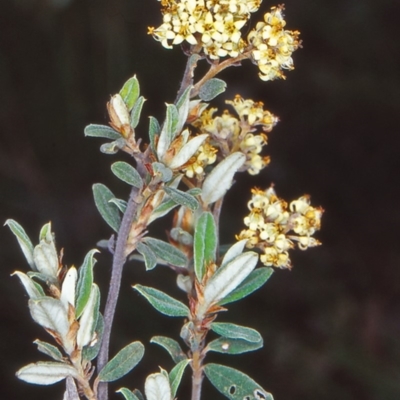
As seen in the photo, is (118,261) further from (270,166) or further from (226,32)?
(270,166)

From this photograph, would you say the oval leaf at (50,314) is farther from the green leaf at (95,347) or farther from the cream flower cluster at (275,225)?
the cream flower cluster at (275,225)

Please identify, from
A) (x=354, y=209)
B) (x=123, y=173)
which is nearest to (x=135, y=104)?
(x=123, y=173)

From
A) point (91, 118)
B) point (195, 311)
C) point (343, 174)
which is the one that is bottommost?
point (195, 311)

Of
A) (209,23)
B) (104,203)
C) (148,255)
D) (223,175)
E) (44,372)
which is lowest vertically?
(44,372)

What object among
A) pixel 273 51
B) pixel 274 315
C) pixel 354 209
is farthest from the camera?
pixel 354 209

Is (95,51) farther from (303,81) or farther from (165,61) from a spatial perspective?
(303,81)

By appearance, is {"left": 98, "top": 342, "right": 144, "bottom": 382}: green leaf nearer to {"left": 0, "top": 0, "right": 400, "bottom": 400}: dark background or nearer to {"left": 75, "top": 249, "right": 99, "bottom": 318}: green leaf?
{"left": 75, "top": 249, "right": 99, "bottom": 318}: green leaf

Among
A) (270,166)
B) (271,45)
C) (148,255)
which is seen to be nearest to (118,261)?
(148,255)

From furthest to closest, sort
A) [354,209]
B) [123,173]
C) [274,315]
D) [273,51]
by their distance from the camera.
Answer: [354,209]
[274,315]
[273,51]
[123,173]
